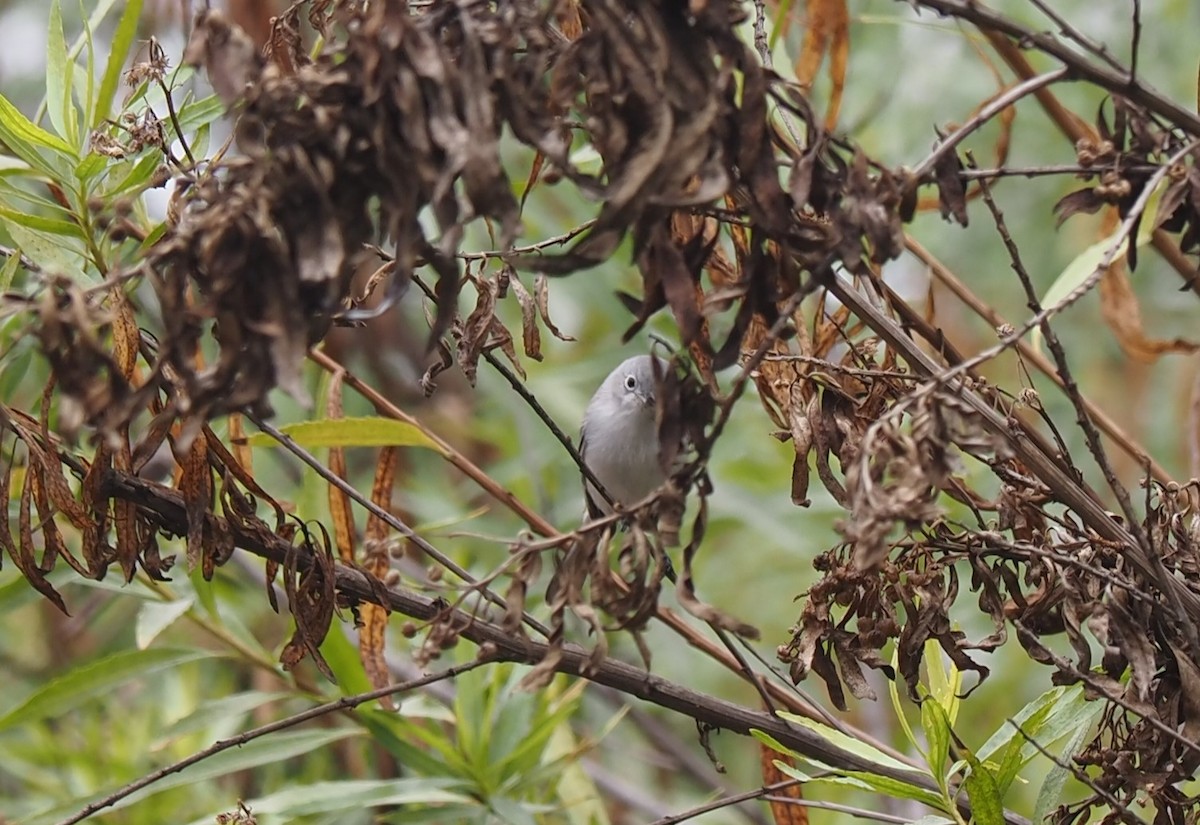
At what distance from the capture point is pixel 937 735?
5.12 ft

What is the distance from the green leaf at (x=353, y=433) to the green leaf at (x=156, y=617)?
50cm

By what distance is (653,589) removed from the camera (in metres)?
1.14

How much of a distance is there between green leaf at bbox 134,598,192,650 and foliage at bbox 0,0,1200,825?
0.01 metres

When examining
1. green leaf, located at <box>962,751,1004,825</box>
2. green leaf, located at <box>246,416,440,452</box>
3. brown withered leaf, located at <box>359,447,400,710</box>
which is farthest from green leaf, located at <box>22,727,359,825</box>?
green leaf, located at <box>962,751,1004,825</box>

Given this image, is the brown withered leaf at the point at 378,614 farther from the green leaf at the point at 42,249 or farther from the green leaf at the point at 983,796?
the green leaf at the point at 983,796

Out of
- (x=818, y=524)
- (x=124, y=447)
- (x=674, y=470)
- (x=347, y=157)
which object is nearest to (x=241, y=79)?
(x=347, y=157)

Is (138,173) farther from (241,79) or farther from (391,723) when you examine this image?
(391,723)

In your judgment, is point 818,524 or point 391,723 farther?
point 818,524

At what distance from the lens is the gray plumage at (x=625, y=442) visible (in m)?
3.07

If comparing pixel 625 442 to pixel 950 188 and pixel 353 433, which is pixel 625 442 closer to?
pixel 353 433

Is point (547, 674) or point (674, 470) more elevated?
point (674, 470)

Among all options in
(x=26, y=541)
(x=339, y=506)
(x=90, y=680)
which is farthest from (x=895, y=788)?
(x=90, y=680)

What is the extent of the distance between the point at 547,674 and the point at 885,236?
0.45 metres

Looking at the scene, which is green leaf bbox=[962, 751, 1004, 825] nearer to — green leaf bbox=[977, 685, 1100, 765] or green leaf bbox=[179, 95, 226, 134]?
green leaf bbox=[977, 685, 1100, 765]
